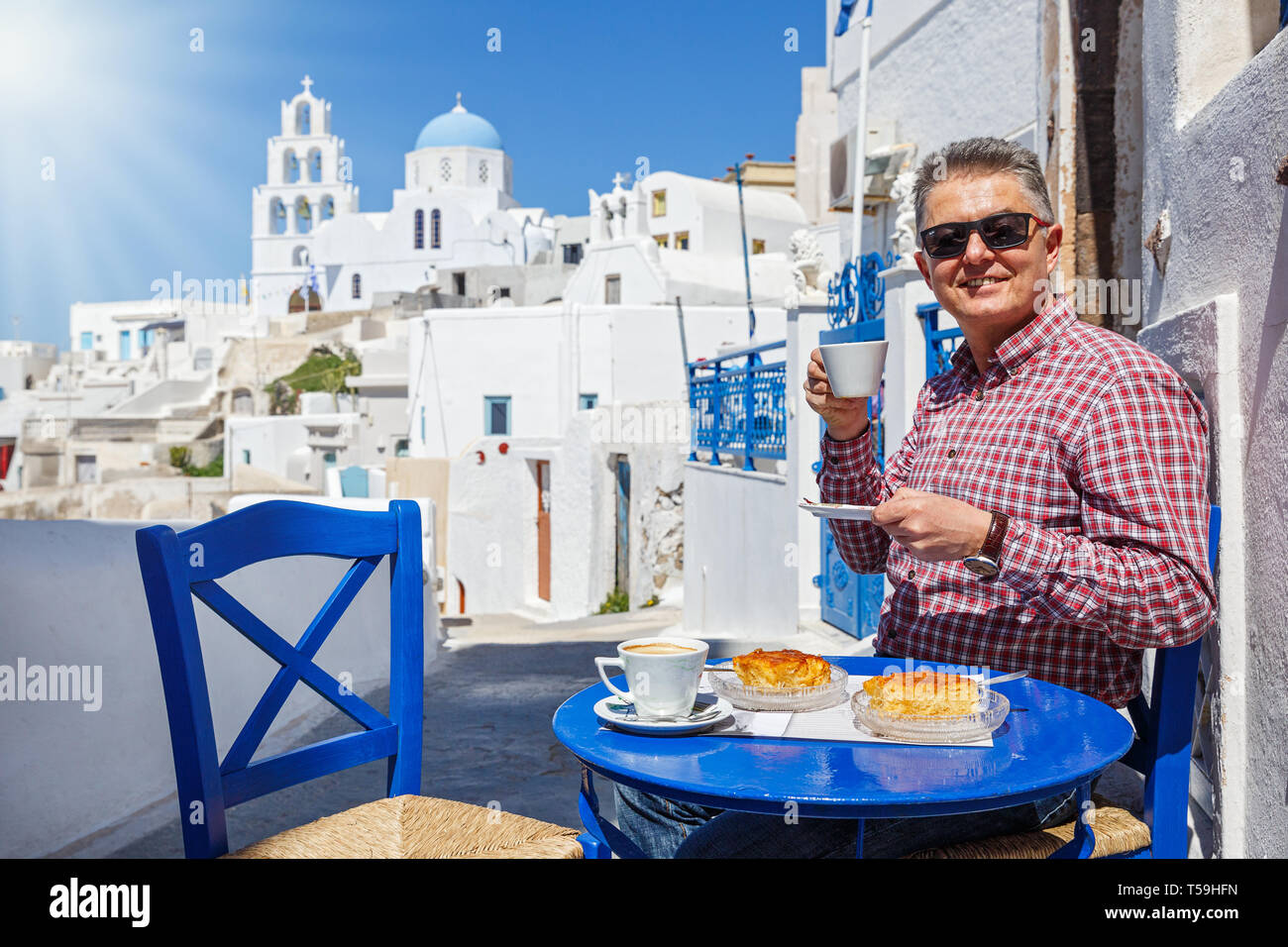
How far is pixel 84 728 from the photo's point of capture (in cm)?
327

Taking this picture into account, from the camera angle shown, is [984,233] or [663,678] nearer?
[663,678]

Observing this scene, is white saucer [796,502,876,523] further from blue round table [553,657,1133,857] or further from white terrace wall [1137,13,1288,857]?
white terrace wall [1137,13,1288,857]

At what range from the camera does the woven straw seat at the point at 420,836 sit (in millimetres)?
1699

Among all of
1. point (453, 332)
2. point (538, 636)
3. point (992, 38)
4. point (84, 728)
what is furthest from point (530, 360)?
point (84, 728)

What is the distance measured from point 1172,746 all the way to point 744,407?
676cm

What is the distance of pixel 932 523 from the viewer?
64.5 inches

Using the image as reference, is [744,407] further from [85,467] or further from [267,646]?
[85,467]

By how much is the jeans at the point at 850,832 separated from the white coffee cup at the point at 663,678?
180mm

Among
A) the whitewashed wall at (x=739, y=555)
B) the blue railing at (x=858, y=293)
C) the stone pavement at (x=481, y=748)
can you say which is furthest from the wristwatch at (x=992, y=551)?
the whitewashed wall at (x=739, y=555)

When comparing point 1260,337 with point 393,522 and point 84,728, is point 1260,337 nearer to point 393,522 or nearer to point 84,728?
point 393,522

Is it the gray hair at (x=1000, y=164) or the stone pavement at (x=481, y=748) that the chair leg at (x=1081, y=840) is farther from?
the stone pavement at (x=481, y=748)

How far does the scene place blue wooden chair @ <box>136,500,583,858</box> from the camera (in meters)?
1.60

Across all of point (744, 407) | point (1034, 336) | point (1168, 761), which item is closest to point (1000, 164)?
point (1034, 336)

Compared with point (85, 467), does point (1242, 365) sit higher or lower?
higher
